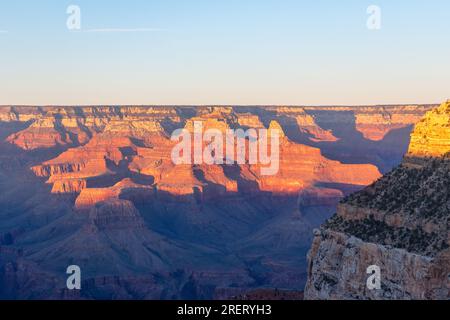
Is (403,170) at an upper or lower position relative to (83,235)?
upper

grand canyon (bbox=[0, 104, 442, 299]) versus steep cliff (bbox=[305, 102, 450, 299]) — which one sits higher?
steep cliff (bbox=[305, 102, 450, 299])

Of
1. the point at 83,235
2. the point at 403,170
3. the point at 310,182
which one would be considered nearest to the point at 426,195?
the point at 403,170

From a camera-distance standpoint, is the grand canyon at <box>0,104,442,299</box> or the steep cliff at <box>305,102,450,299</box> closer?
the steep cliff at <box>305,102,450,299</box>

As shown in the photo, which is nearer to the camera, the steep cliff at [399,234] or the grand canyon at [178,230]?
the steep cliff at [399,234]

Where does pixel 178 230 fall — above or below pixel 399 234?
below
